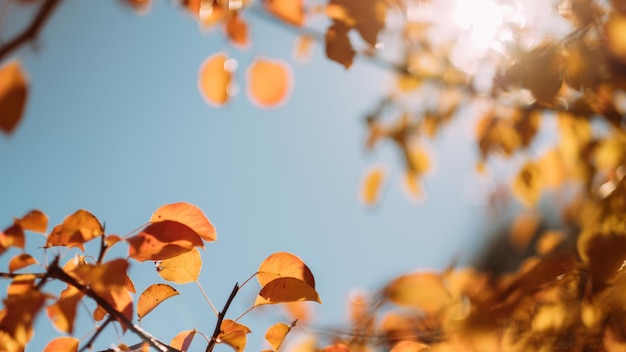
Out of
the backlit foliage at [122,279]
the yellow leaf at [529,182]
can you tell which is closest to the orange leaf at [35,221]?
the backlit foliage at [122,279]

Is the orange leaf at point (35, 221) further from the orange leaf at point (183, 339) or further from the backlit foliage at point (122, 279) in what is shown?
the orange leaf at point (183, 339)

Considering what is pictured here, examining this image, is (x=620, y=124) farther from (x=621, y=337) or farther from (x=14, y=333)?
(x=14, y=333)

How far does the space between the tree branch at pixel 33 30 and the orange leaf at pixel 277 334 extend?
1.18ft

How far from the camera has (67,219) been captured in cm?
45

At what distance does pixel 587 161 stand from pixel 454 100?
0.32 metres

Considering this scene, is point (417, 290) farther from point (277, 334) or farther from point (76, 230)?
point (76, 230)

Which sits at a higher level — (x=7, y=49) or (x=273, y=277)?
(x=7, y=49)

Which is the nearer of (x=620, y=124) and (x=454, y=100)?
(x=620, y=124)

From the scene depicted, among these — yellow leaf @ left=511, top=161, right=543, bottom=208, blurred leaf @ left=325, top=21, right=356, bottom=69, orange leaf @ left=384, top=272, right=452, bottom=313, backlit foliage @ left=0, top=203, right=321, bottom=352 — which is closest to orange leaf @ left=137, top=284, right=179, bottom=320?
backlit foliage @ left=0, top=203, right=321, bottom=352

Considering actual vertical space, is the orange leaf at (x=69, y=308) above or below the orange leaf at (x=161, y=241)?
below

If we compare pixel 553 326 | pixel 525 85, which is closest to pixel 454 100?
pixel 525 85

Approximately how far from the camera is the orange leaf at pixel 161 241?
46 cm

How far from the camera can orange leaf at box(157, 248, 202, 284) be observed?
54cm

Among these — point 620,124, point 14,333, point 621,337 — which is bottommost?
point 621,337
